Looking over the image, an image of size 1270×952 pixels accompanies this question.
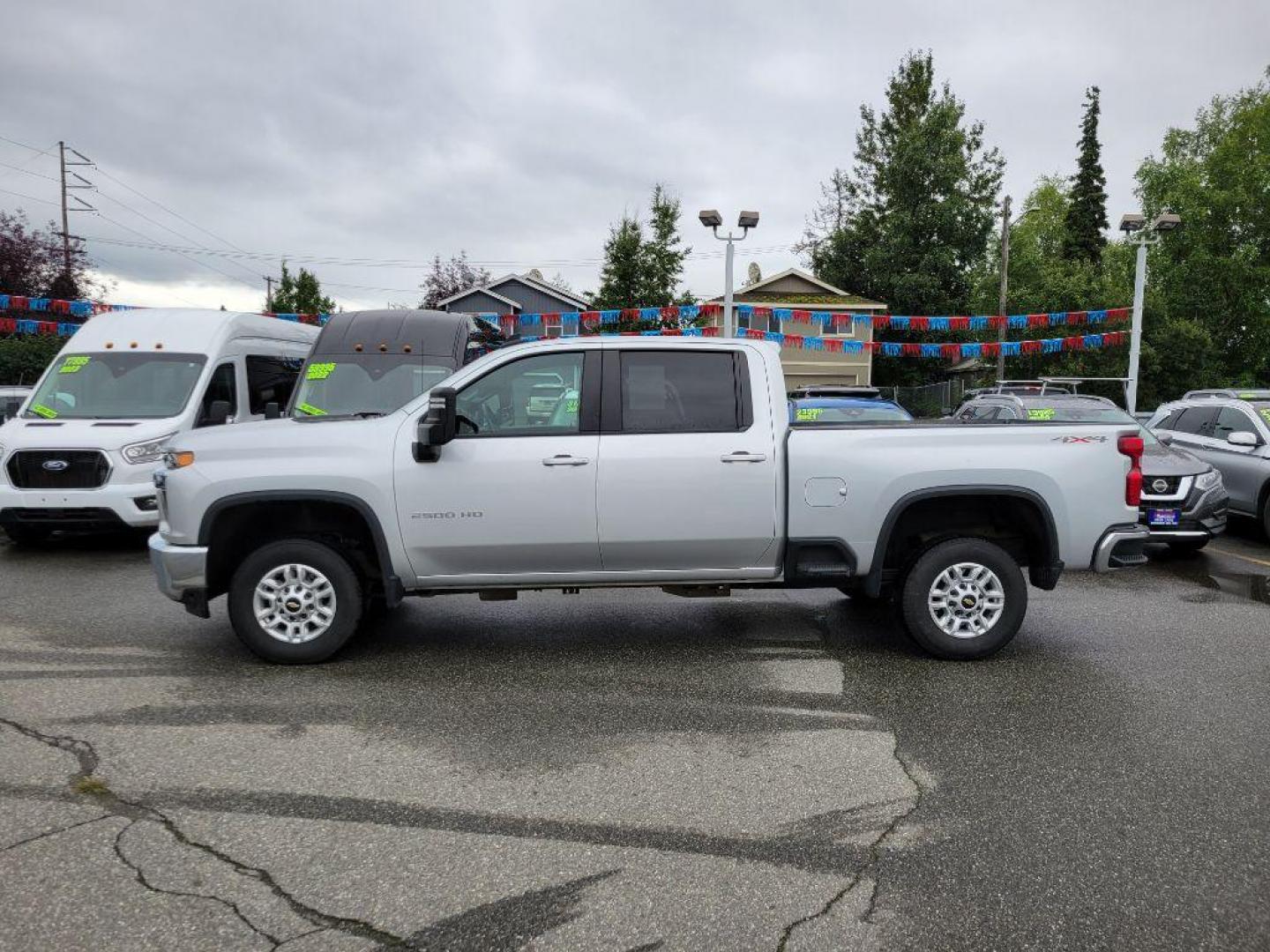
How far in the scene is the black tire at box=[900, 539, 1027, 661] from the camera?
5.63 meters

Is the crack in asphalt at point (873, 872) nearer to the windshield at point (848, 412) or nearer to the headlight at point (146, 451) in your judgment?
the windshield at point (848, 412)

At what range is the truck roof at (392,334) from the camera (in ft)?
35.7

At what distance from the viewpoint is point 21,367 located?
2627 centimetres

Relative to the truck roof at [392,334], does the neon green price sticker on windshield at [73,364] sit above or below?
below

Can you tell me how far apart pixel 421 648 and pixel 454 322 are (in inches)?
249

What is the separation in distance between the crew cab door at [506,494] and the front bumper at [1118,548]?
303 centimetres

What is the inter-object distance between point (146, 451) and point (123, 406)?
3.57ft

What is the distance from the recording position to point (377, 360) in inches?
424

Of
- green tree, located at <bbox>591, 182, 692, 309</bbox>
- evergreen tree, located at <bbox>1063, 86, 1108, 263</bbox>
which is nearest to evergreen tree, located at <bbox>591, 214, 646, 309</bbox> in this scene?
green tree, located at <bbox>591, 182, 692, 309</bbox>

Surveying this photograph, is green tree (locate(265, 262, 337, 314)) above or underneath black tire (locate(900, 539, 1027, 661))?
above

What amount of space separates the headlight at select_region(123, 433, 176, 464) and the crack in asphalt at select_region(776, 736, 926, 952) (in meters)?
8.01

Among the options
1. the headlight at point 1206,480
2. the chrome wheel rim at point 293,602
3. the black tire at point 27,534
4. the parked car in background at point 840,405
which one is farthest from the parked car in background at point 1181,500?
the black tire at point 27,534

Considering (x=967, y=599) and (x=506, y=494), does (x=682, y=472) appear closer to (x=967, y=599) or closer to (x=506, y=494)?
(x=506, y=494)

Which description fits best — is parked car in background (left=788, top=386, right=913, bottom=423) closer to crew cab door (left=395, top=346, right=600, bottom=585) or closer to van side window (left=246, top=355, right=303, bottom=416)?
crew cab door (left=395, top=346, right=600, bottom=585)
